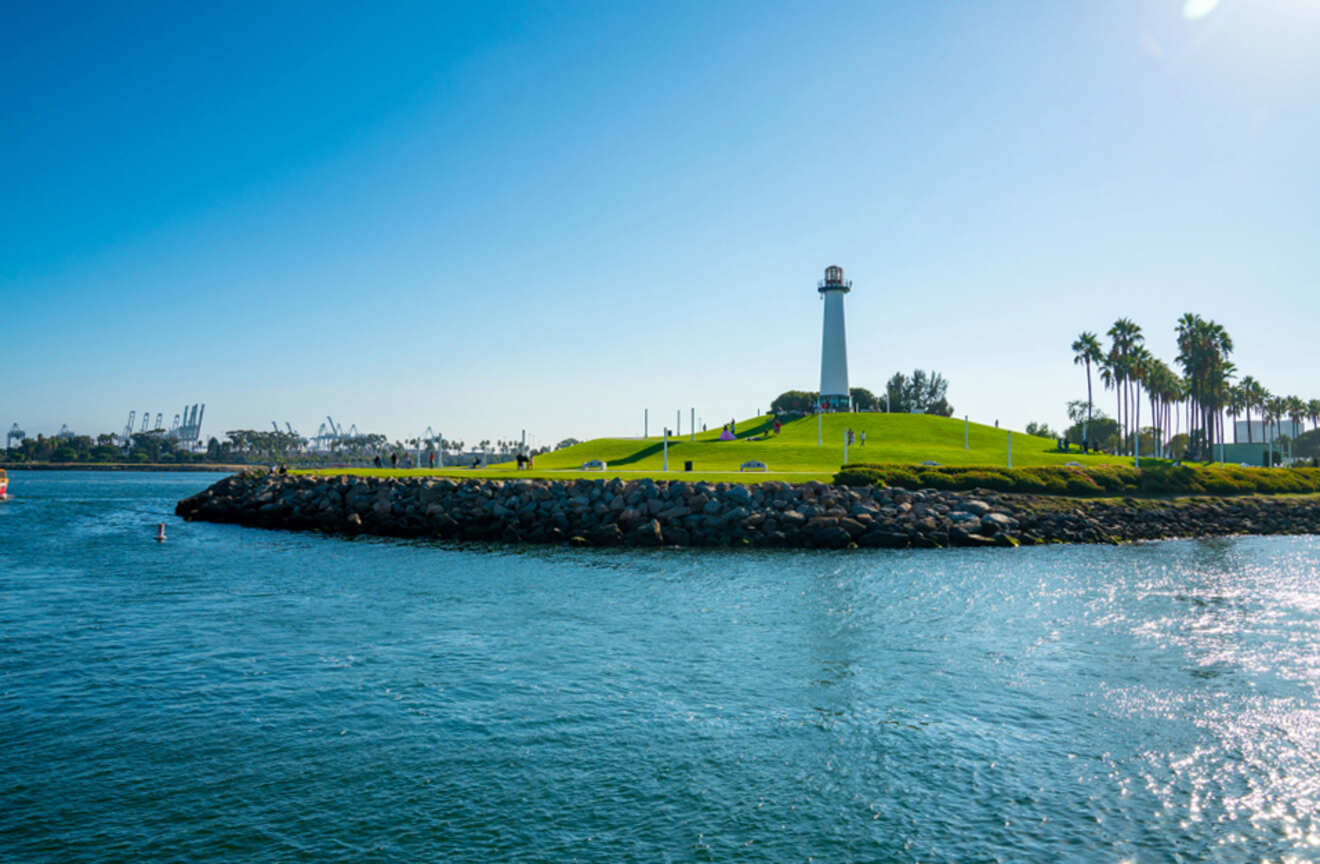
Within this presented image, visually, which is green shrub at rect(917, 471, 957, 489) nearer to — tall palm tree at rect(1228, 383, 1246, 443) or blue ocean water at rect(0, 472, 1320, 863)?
blue ocean water at rect(0, 472, 1320, 863)

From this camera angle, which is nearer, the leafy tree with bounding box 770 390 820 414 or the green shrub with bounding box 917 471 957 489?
Result: the green shrub with bounding box 917 471 957 489

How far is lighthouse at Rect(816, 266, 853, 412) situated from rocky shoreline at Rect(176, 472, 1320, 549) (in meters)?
58.5

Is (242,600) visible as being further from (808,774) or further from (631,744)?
(808,774)

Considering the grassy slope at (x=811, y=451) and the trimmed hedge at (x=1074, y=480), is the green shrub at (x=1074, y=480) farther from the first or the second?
the grassy slope at (x=811, y=451)

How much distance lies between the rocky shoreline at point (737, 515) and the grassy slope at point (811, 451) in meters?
8.51

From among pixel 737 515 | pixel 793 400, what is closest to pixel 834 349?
pixel 793 400

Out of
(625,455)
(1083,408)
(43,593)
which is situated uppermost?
(1083,408)

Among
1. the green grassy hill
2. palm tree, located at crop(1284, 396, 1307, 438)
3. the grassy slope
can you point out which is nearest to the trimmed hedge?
the grassy slope

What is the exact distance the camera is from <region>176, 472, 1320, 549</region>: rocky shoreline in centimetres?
3616

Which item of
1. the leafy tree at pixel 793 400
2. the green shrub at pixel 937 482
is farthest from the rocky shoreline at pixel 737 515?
the leafy tree at pixel 793 400

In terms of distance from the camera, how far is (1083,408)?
17162 cm

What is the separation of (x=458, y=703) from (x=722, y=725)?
4.32m

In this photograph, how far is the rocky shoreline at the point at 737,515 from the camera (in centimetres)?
3616

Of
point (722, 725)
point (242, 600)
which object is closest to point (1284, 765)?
point (722, 725)
